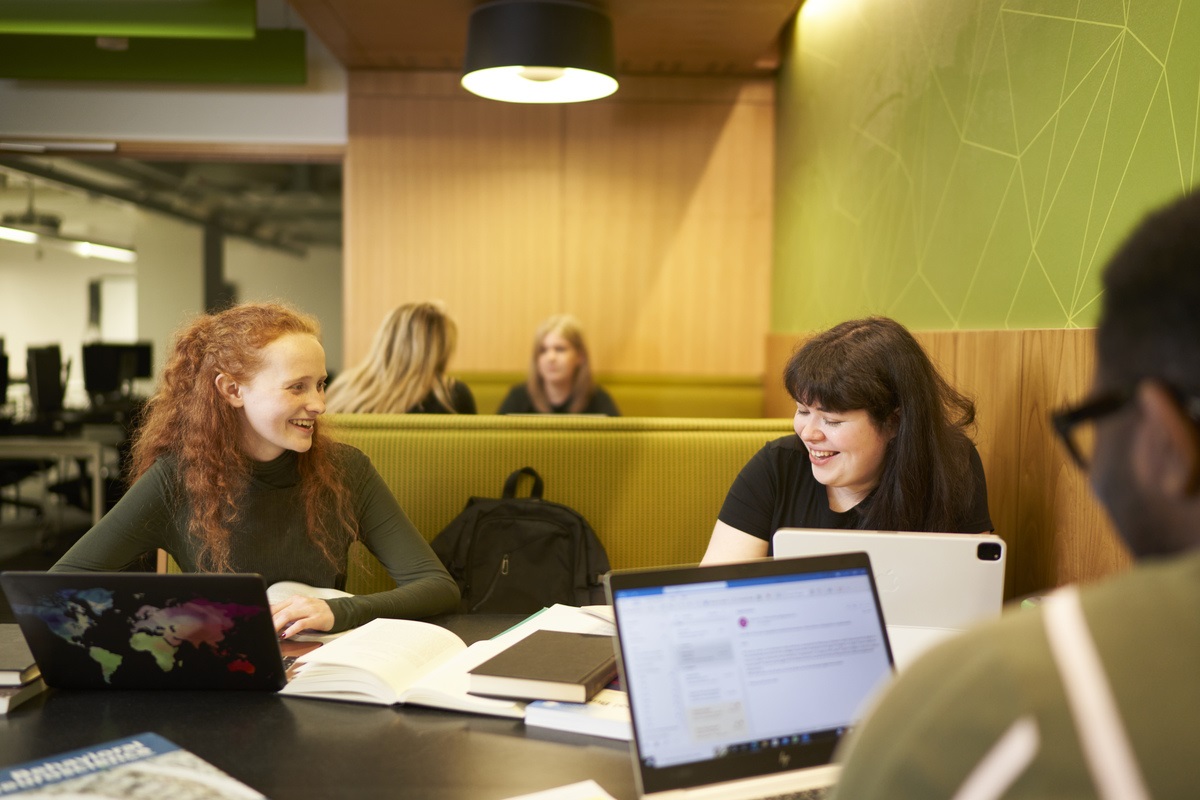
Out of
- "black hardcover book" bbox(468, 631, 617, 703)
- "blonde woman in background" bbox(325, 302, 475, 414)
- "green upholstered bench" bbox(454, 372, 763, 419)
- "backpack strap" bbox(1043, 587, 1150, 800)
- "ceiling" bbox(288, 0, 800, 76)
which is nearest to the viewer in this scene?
"backpack strap" bbox(1043, 587, 1150, 800)

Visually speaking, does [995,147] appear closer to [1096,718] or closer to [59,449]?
[1096,718]

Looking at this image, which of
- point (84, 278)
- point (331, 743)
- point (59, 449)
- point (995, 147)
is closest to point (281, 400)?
point (331, 743)

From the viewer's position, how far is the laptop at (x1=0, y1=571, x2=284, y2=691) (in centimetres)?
131

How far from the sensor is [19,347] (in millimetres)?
6633

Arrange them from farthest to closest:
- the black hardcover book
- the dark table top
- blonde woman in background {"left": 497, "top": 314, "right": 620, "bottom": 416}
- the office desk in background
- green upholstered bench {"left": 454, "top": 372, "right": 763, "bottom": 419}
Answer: green upholstered bench {"left": 454, "top": 372, "right": 763, "bottom": 419} → the office desk in background → blonde woman in background {"left": 497, "top": 314, "right": 620, "bottom": 416} → the black hardcover book → the dark table top

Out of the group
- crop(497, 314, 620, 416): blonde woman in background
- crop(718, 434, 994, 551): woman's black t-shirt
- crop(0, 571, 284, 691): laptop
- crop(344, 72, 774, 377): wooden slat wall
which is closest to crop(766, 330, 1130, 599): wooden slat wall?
crop(718, 434, 994, 551): woman's black t-shirt

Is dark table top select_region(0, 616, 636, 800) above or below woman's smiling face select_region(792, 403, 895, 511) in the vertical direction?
below

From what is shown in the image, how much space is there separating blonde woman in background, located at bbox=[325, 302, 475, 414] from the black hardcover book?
222cm

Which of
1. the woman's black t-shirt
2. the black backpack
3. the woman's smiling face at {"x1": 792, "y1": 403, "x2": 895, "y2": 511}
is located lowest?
the black backpack

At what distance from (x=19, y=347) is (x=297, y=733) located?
6507 mm

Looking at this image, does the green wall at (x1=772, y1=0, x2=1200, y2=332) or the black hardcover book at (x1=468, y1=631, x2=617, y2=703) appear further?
the green wall at (x1=772, y1=0, x2=1200, y2=332)

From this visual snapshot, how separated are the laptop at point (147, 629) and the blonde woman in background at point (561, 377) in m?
3.28

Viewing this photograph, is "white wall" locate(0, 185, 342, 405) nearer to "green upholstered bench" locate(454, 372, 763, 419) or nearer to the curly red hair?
"green upholstered bench" locate(454, 372, 763, 419)

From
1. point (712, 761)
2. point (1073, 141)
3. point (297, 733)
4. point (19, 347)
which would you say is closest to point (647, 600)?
point (712, 761)
